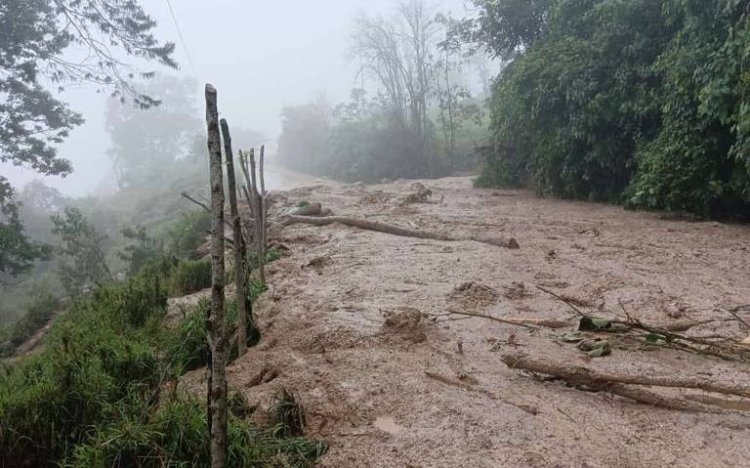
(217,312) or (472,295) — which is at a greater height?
(217,312)

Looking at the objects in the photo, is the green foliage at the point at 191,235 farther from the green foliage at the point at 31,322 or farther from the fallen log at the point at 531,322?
the fallen log at the point at 531,322

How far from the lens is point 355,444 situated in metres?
2.57

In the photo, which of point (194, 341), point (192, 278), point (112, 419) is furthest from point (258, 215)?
point (112, 419)

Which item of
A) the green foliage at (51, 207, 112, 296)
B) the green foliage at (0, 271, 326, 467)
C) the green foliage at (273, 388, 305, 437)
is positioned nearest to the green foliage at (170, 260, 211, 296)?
the green foliage at (0, 271, 326, 467)

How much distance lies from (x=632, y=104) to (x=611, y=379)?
7.72 meters

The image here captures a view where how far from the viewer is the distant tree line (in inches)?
926

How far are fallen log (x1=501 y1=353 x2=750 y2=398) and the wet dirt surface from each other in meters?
0.08

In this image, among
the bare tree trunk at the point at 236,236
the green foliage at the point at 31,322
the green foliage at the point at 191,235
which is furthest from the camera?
the green foliage at the point at 191,235

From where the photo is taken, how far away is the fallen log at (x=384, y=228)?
7086mm

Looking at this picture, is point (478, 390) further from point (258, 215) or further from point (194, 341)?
point (258, 215)

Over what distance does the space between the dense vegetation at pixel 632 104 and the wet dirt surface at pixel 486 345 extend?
0.98 m

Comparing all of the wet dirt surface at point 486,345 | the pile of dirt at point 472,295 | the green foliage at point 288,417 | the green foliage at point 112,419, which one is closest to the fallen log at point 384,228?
the wet dirt surface at point 486,345

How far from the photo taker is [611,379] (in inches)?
112

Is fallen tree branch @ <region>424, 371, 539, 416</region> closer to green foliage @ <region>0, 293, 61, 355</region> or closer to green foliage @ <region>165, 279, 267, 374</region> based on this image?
green foliage @ <region>165, 279, 267, 374</region>
